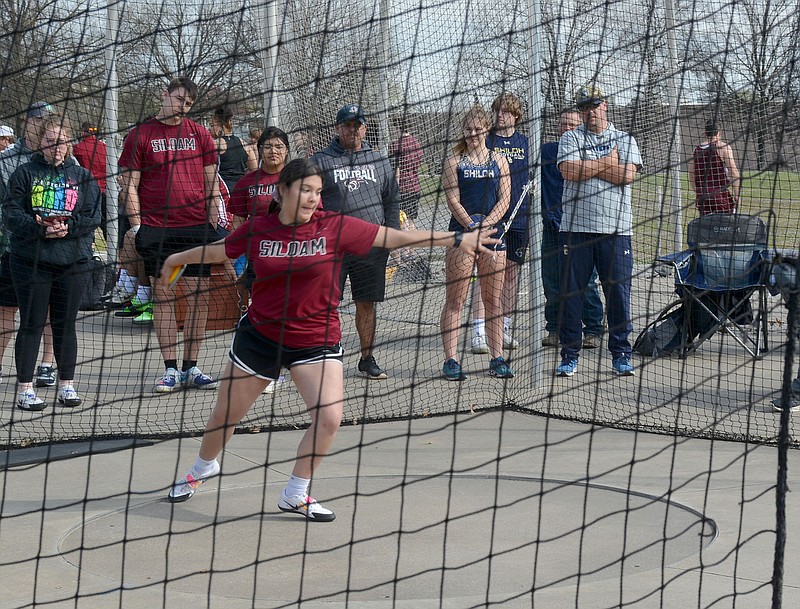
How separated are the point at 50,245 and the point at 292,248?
258 centimetres

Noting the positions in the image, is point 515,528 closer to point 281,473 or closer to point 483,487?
point 483,487

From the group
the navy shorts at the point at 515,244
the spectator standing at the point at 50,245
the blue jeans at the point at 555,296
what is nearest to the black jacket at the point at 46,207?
the spectator standing at the point at 50,245

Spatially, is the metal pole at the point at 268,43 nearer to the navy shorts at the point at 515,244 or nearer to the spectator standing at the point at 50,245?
the spectator standing at the point at 50,245

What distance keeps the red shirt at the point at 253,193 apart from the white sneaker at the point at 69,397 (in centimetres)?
152

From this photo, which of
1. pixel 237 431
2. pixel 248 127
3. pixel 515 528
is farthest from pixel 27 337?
pixel 515 528

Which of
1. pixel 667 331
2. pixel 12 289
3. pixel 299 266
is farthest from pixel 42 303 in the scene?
pixel 667 331

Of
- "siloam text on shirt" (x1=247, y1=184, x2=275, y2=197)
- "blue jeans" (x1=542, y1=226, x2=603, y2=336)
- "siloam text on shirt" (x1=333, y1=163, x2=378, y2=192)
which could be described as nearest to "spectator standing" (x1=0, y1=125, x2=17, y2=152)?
"siloam text on shirt" (x1=247, y1=184, x2=275, y2=197)

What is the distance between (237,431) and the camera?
6148mm

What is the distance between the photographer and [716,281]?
287 inches

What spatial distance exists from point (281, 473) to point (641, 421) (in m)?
2.29

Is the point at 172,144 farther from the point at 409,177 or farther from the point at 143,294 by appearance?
the point at 143,294

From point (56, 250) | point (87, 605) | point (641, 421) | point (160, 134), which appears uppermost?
point (160, 134)

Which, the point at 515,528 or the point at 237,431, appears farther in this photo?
the point at 237,431

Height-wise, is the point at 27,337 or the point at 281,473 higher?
the point at 27,337
